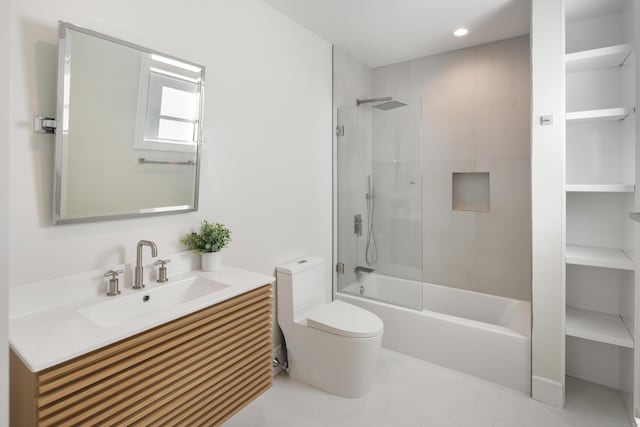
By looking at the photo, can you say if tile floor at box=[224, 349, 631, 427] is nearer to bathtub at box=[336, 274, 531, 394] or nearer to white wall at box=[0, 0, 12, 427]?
bathtub at box=[336, 274, 531, 394]

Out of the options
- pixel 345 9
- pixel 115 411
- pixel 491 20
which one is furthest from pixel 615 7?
pixel 115 411

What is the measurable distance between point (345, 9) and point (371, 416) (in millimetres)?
2651

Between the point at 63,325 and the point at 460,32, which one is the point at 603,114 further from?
the point at 63,325

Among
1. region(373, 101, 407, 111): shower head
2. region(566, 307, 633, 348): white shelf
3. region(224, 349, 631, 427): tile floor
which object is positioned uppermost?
region(373, 101, 407, 111): shower head

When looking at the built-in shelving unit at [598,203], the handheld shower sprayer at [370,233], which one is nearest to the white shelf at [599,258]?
the built-in shelving unit at [598,203]

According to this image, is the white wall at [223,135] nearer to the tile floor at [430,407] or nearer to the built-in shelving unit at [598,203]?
the tile floor at [430,407]

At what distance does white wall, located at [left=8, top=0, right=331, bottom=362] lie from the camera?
1.27m

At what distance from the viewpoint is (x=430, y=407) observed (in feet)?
6.89

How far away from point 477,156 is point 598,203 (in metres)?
0.94

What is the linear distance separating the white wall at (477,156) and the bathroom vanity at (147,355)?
5.42 ft

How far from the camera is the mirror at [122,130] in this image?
1.33 meters

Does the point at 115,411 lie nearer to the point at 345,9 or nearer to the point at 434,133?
the point at 345,9

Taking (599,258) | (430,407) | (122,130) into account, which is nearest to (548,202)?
(599,258)

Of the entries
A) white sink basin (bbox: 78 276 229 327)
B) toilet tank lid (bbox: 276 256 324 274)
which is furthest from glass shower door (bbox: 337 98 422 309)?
white sink basin (bbox: 78 276 229 327)
